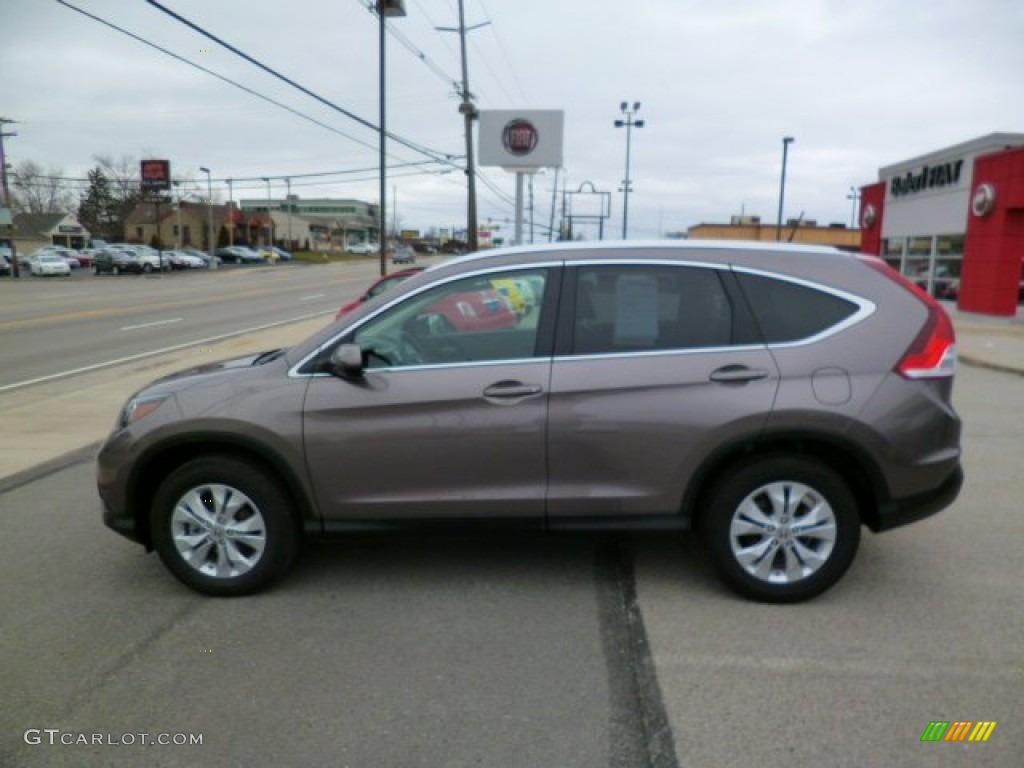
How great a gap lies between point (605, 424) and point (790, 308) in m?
1.08

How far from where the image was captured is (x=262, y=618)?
3955 mm

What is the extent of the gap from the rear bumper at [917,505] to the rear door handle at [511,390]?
69.2 inches

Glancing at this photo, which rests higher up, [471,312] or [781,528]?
[471,312]

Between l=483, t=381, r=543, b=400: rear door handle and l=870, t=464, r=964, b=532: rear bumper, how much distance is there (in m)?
1.76

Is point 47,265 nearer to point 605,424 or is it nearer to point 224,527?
point 224,527

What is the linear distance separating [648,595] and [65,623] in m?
2.81

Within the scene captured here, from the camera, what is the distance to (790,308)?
4.03 metres

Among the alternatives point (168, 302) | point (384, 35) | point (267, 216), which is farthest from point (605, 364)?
point (267, 216)

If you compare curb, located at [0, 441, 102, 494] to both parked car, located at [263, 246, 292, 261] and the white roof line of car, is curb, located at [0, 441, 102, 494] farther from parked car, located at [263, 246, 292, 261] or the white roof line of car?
parked car, located at [263, 246, 292, 261]

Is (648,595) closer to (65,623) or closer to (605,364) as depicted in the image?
(605,364)

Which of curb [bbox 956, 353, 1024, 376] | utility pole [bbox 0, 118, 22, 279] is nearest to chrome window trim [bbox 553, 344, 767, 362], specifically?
curb [bbox 956, 353, 1024, 376]

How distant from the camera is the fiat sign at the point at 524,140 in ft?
74.3

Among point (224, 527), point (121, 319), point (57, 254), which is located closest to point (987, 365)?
point (224, 527)

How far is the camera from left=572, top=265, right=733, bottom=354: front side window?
4.02m
